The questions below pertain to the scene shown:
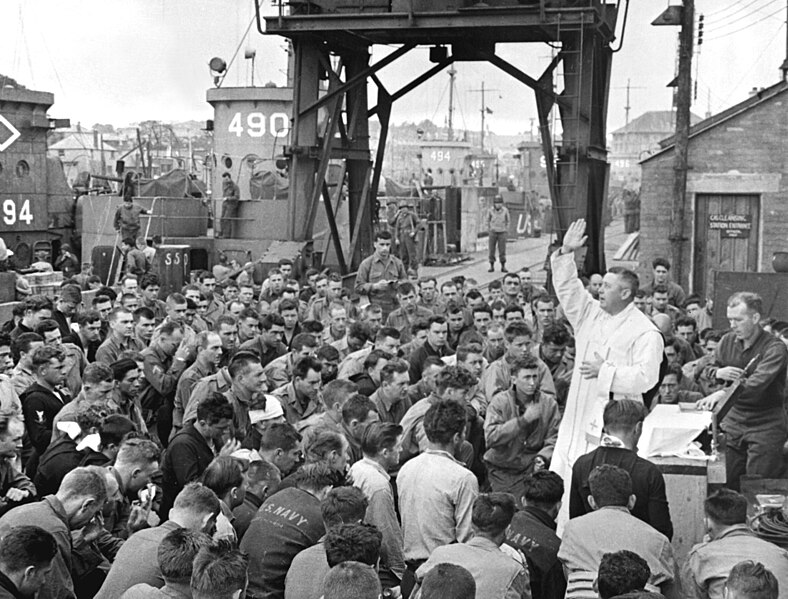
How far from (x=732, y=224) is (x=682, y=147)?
1809 mm

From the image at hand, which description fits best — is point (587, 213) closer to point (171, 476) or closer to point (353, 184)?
point (353, 184)

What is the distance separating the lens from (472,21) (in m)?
17.5

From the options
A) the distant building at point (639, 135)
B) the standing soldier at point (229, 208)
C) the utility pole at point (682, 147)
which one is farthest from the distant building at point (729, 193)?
the distant building at point (639, 135)

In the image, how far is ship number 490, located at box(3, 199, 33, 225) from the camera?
25.7 m

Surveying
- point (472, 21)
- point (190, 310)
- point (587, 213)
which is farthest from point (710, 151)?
point (190, 310)

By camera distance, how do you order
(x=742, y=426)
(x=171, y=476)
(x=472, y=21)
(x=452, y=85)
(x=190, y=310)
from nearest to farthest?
1. (x=171, y=476)
2. (x=742, y=426)
3. (x=190, y=310)
4. (x=472, y=21)
5. (x=452, y=85)

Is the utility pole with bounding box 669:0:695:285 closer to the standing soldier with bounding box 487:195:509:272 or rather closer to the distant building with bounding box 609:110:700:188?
the standing soldier with bounding box 487:195:509:272

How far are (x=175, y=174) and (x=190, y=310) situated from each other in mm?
15099

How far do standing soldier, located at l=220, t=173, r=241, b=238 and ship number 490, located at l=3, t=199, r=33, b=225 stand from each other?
4805 millimetres

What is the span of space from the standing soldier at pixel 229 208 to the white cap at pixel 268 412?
58.9 feet

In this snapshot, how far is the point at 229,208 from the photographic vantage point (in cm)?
2611

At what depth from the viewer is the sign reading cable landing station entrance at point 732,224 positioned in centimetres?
2083

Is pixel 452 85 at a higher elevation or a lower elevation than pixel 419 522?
higher

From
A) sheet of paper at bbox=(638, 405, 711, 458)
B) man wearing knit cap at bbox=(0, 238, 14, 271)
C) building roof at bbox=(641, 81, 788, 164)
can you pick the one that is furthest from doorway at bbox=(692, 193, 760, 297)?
sheet of paper at bbox=(638, 405, 711, 458)
